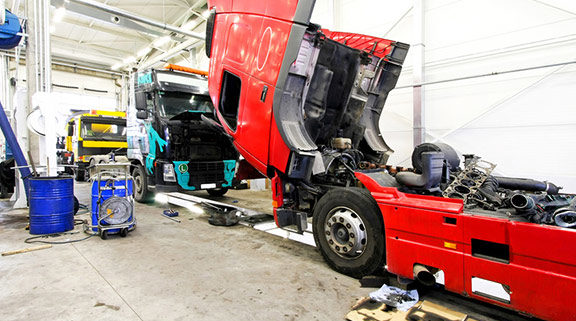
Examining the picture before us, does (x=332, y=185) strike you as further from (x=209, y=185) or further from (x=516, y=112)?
(x=516, y=112)

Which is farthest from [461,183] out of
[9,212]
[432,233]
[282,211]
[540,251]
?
[9,212]

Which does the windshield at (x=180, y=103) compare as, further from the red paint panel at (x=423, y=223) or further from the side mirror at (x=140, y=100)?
the red paint panel at (x=423, y=223)

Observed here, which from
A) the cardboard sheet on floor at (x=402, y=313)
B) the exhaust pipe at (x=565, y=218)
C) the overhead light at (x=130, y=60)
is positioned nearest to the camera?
the exhaust pipe at (x=565, y=218)

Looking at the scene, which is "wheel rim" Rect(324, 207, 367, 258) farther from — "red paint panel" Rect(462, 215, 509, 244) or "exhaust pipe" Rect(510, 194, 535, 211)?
"exhaust pipe" Rect(510, 194, 535, 211)

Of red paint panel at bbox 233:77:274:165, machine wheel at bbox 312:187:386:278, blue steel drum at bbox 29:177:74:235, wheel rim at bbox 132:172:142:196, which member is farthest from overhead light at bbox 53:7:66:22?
machine wheel at bbox 312:187:386:278

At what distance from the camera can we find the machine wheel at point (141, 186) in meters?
6.50

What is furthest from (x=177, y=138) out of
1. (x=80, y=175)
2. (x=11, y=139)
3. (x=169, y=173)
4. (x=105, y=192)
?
(x=80, y=175)

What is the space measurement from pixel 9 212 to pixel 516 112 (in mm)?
9666

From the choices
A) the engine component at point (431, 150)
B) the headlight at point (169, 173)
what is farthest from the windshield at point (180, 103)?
the engine component at point (431, 150)

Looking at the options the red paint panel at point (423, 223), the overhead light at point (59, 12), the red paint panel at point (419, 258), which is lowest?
the red paint panel at point (419, 258)

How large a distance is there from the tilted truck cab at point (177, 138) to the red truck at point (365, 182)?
6.87 ft

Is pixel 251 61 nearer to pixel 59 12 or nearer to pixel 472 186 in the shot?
pixel 472 186

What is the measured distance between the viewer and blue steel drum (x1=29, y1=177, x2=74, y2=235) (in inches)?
164

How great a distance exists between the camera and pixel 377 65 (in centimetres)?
420
